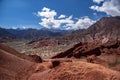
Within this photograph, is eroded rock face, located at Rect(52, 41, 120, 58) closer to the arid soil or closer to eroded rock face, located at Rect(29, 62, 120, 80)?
the arid soil

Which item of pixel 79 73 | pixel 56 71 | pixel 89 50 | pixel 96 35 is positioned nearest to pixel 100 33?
pixel 96 35

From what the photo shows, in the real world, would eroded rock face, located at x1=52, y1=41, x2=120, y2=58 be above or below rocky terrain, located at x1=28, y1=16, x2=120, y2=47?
below

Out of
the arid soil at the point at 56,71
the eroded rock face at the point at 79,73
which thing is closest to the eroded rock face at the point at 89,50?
the arid soil at the point at 56,71

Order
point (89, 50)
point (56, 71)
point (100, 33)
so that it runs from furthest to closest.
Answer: point (100, 33) → point (89, 50) → point (56, 71)

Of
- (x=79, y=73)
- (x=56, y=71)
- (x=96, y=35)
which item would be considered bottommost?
(x=79, y=73)

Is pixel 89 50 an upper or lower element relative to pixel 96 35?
lower

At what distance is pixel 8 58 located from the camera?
2064cm

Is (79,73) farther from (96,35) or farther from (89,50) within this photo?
(96,35)

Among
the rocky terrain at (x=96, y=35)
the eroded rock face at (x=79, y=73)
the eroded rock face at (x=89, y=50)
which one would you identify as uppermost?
the rocky terrain at (x=96, y=35)

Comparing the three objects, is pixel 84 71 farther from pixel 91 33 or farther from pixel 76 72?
pixel 91 33

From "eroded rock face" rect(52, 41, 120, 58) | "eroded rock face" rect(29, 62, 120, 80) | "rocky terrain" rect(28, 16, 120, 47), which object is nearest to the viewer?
"eroded rock face" rect(29, 62, 120, 80)

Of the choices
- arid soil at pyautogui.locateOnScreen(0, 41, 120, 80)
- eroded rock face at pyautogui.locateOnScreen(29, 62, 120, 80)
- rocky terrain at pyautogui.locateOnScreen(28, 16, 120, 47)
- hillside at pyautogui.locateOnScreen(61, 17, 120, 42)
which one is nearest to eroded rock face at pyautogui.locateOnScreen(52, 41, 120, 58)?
arid soil at pyautogui.locateOnScreen(0, 41, 120, 80)

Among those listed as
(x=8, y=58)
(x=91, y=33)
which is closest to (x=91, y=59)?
(x=8, y=58)

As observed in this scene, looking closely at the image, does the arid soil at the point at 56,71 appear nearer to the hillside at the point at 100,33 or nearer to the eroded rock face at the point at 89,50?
the eroded rock face at the point at 89,50
